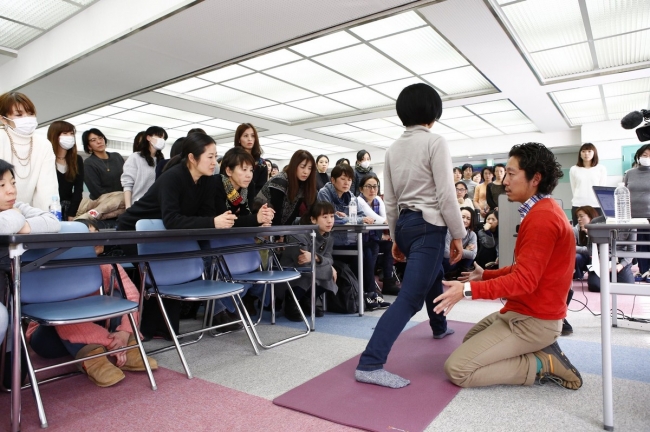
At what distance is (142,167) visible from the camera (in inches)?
142

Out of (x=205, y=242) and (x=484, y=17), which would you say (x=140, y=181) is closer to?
(x=205, y=242)

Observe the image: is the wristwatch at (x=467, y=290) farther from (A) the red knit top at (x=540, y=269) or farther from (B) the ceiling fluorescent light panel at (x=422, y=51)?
(B) the ceiling fluorescent light panel at (x=422, y=51)

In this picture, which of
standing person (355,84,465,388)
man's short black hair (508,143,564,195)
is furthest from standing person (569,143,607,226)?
standing person (355,84,465,388)

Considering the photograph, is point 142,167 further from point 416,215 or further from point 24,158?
point 416,215

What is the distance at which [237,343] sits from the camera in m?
2.63

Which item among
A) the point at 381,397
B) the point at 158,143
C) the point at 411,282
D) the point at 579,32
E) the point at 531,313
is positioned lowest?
the point at 381,397

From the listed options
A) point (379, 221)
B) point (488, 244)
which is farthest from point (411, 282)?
point (488, 244)

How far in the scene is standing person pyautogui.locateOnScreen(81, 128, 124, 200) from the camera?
12.8ft

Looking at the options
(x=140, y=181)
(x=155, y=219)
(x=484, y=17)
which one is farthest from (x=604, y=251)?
(x=484, y=17)

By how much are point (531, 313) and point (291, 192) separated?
6.99ft

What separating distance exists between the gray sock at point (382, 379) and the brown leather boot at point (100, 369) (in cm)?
110

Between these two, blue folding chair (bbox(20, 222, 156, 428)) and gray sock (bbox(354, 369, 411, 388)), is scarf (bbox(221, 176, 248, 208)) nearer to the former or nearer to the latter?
blue folding chair (bbox(20, 222, 156, 428))

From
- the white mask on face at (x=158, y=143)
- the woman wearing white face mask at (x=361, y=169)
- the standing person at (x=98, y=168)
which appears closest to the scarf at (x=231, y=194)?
the white mask on face at (x=158, y=143)

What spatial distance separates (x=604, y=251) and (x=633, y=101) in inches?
329
